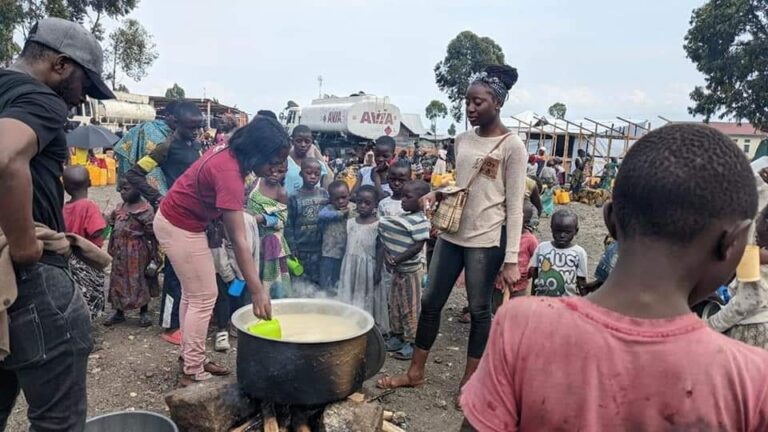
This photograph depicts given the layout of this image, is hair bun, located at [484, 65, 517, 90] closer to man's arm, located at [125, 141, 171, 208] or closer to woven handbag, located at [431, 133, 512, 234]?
woven handbag, located at [431, 133, 512, 234]

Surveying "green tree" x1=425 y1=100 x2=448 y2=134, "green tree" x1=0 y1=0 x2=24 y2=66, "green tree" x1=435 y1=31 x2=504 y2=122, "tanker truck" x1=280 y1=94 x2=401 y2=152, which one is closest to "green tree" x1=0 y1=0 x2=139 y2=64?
"green tree" x1=0 y1=0 x2=24 y2=66

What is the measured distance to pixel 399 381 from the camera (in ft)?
12.3

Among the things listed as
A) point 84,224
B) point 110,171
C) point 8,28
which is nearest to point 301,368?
point 84,224

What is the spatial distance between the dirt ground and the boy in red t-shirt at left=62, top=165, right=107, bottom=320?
0.35 metres

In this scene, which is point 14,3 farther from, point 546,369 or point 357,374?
point 546,369

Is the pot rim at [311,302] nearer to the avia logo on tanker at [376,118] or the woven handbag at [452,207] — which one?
the woven handbag at [452,207]

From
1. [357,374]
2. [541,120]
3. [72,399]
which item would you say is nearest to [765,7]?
[541,120]

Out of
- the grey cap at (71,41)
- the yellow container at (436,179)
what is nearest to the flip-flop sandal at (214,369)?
the grey cap at (71,41)

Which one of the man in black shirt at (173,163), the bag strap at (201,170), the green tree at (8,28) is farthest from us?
the green tree at (8,28)

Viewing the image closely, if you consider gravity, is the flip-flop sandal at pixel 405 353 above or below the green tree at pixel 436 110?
below

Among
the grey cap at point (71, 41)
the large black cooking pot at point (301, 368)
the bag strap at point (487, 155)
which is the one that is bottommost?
the large black cooking pot at point (301, 368)

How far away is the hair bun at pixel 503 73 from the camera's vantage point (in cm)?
332

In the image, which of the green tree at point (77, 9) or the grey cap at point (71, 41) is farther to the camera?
the green tree at point (77, 9)

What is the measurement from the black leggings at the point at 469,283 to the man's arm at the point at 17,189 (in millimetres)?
2343
